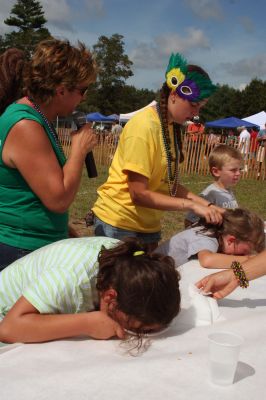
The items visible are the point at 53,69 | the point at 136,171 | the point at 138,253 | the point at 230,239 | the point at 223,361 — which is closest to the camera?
the point at 223,361

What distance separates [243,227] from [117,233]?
669 mm

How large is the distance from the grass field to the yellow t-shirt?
10.5ft

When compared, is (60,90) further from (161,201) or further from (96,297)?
(96,297)

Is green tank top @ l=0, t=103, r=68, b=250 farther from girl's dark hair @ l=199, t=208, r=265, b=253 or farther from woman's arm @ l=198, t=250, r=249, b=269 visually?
girl's dark hair @ l=199, t=208, r=265, b=253

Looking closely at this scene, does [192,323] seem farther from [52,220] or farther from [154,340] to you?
[52,220]

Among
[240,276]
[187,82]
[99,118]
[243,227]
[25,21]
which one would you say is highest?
[25,21]

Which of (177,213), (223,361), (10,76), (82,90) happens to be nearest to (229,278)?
(223,361)

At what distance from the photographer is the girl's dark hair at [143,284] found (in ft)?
4.55

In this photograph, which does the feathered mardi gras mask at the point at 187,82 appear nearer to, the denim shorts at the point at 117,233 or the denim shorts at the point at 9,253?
the denim shorts at the point at 117,233

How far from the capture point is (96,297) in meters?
1.57

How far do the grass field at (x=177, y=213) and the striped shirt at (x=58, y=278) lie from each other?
4.02 m

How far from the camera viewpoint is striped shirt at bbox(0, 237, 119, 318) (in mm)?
1447

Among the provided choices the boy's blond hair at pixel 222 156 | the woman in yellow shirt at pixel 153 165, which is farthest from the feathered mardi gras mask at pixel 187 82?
the boy's blond hair at pixel 222 156

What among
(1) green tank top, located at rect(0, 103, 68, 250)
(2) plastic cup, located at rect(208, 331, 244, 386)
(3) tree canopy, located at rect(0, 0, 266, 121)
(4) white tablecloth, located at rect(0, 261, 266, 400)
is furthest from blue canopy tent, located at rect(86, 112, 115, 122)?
(2) plastic cup, located at rect(208, 331, 244, 386)
